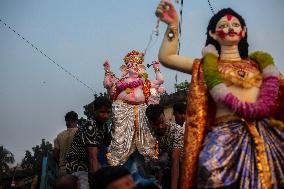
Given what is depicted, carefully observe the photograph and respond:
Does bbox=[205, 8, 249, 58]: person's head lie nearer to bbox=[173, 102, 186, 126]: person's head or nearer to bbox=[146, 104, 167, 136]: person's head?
bbox=[146, 104, 167, 136]: person's head

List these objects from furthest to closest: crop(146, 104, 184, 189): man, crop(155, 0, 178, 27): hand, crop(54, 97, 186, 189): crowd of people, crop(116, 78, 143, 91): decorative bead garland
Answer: crop(116, 78, 143, 91): decorative bead garland
crop(146, 104, 184, 189): man
crop(54, 97, 186, 189): crowd of people
crop(155, 0, 178, 27): hand

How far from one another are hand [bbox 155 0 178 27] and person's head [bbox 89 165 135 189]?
68.0 inches

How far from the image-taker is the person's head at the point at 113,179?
2840mm

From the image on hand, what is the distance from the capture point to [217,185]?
3.25 metres

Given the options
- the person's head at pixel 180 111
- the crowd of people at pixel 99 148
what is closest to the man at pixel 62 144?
the crowd of people at pixel 99 148

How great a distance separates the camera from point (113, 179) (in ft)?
9.34

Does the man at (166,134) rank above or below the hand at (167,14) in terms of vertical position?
below

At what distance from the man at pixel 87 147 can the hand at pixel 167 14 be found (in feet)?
4.39

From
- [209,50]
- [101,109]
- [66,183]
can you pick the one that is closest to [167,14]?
[209,50]

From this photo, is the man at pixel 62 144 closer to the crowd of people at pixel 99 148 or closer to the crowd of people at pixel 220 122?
the crowd of people at pixel 99 148

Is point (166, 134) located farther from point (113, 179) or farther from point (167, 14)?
point (113, 179)

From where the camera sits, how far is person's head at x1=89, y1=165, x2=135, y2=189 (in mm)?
2840

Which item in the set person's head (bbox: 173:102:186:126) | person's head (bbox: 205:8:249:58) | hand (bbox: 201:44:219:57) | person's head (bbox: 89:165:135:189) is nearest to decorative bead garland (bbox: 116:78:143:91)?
person's head (bbox: 173:102:186:126)

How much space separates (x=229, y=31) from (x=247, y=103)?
2.57 ft
